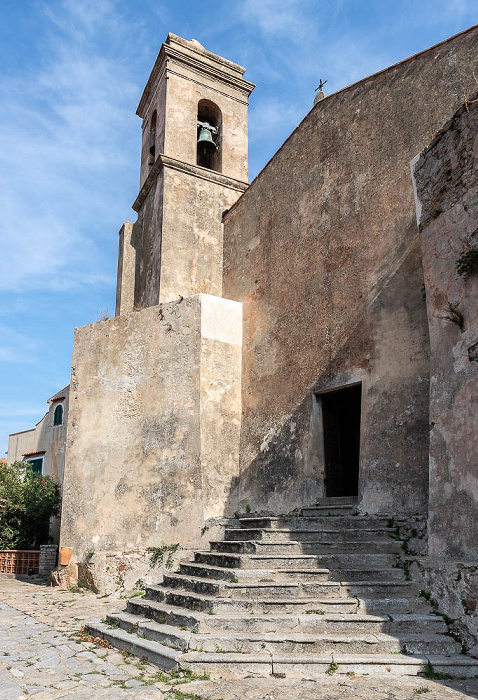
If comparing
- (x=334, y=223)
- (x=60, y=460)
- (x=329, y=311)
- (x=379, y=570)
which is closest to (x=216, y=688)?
(x=379, y=570)

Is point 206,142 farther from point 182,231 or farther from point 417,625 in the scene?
point 417,625

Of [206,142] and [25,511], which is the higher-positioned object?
[206,142]

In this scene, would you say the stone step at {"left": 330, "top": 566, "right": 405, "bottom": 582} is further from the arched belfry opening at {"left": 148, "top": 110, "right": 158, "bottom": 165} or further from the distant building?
the arched belfry opening at {"left": 148, "top": 110, "right": 158, "bottom": 165}

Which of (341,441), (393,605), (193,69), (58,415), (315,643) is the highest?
(193,69)

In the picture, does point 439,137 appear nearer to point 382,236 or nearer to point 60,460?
point 382,236

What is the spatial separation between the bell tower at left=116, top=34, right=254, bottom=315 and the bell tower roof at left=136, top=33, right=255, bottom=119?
0.02m

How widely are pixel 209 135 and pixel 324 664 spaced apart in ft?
36.0

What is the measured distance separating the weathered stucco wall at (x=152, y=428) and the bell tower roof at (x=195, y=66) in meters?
6.35

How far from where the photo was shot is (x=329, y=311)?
27.8ft

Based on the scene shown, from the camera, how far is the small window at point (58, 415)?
15867mm

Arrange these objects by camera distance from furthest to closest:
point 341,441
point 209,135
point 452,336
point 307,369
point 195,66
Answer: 1. point 195,66
2. point 209,135
3. point 341,441
4. point 307,369
5. point 452,336

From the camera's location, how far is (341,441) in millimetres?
8961

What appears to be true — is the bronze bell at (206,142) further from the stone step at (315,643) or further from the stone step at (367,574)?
the stone step at (315,643)

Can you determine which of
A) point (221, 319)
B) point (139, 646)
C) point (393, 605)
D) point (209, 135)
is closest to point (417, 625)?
point (393, 605)
